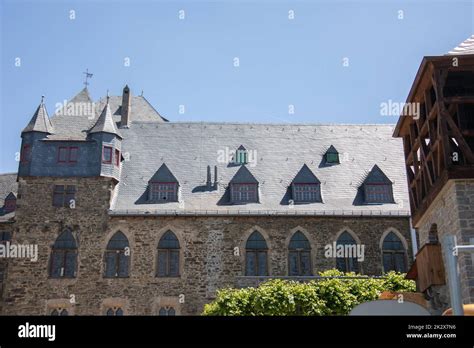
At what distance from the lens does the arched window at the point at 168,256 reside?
80.8 feet

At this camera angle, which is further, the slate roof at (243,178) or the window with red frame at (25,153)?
the slate roof at (243,178)

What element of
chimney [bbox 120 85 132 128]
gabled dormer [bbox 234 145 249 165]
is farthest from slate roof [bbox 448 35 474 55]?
chimney [bbox 120 85 132 128]

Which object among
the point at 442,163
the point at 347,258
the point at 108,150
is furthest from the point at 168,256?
the point at 442,163

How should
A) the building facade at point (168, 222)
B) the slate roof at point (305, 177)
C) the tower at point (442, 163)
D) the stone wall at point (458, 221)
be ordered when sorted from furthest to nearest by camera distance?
1. the slate roof at point (305, 177)
2. the building facade at point (168, 222)
3. the tower at point (442, 163)
4. the stone wall at point (458, 221)

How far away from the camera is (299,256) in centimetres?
2495

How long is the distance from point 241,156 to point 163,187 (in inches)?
160

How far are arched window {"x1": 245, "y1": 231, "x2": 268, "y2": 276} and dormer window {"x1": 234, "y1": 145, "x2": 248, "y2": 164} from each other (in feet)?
13.7

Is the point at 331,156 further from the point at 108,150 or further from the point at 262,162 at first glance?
the point at 108,150

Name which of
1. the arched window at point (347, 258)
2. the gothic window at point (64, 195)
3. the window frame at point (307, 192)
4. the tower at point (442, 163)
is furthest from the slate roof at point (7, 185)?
the tower at point (442, 163)

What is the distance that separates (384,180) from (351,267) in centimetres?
418

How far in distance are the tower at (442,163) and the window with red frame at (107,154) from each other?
1282cm

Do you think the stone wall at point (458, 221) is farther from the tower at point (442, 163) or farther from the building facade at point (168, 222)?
the building facade at point (168, 222)

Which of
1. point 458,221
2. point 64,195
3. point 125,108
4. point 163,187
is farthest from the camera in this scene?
point 125,108
